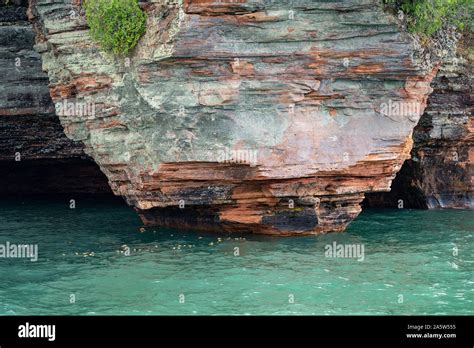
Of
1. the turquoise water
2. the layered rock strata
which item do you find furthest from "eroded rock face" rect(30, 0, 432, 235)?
the layered rock strata

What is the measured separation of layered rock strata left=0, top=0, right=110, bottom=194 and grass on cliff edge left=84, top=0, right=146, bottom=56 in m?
5.23

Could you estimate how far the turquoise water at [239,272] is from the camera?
12062mm

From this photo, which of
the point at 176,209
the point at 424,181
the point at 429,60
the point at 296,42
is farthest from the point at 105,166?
the point at 424,181

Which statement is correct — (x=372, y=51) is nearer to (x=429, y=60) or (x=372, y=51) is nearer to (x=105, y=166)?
(x=429, y=60)

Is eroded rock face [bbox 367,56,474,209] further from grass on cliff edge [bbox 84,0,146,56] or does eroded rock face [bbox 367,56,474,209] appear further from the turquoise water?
grass on cliff edge [bbox 84,0,146,56]

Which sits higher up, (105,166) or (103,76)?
(103,76)

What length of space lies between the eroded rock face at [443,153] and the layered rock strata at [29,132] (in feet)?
27.2

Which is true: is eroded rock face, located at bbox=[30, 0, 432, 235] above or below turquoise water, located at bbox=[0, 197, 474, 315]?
above

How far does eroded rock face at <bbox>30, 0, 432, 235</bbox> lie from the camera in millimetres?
15180

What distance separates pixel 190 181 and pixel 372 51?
4094 mm

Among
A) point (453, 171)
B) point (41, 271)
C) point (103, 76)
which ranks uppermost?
point (103, 76)

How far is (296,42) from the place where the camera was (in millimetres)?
15328

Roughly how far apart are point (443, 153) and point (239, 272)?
28.9 feet

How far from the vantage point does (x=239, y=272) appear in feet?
45.5
